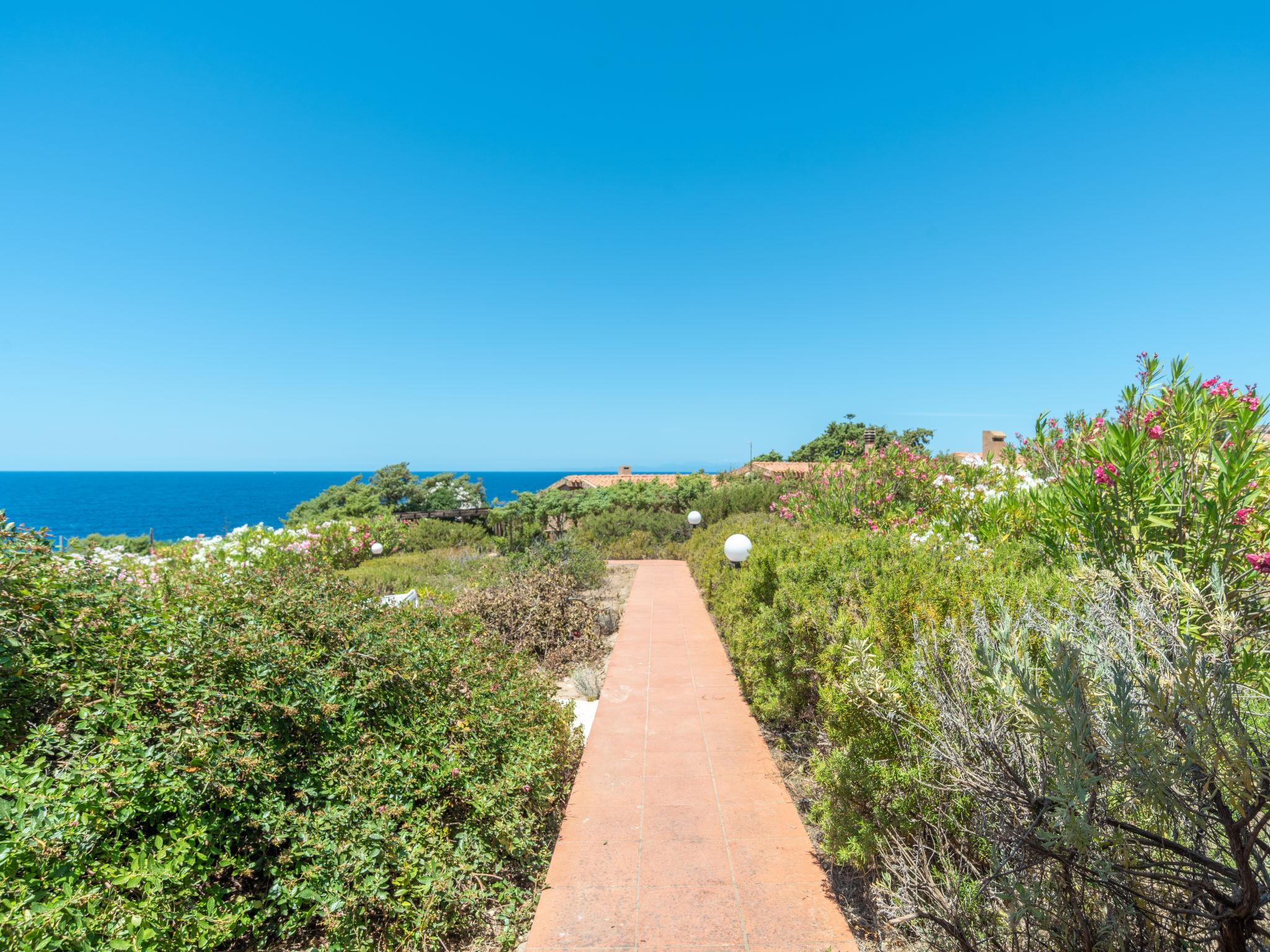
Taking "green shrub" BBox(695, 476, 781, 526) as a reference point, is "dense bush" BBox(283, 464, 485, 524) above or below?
below

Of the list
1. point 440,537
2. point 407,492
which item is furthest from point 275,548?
point 407,492

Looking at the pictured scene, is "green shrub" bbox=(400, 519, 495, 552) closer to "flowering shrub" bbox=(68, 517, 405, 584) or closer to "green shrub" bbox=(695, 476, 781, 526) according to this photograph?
"flowering shrub" bbox=(68, 517, 405, 584)

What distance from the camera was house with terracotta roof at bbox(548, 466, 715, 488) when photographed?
22.3 meters

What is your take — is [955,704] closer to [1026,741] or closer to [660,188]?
[1026,741]

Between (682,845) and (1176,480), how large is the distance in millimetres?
3677

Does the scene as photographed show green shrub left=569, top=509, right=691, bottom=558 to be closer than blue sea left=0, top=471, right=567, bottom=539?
Yes

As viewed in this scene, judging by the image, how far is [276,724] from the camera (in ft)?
8.46

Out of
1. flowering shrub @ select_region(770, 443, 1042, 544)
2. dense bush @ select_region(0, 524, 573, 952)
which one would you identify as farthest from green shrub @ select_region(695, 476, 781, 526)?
dense bush @ select_region(0, 524, 573, 952)

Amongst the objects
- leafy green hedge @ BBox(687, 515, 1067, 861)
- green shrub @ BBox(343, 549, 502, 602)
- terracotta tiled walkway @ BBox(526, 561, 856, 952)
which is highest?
leafy green hedge @ BBox(687, 515, 1067, 861)

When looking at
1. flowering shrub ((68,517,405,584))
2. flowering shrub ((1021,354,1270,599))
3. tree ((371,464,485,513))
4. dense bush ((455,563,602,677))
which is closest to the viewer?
flowering shrub ((1021,354,1270,599))

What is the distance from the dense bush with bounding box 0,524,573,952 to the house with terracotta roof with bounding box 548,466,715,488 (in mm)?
18082

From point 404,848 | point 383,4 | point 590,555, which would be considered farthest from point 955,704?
point 383,4

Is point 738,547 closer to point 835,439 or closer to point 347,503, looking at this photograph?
point 347,503

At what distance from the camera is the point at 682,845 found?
3281mm
